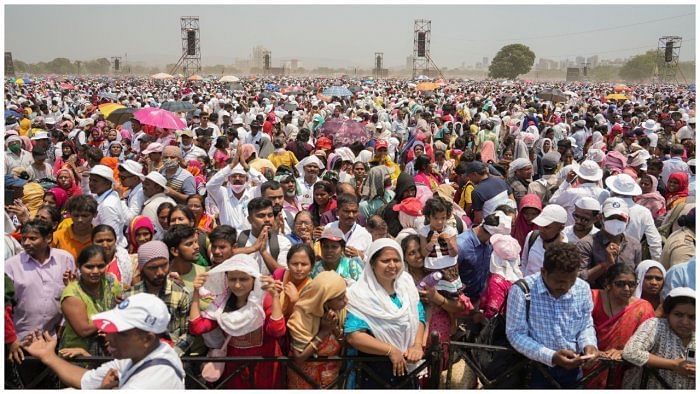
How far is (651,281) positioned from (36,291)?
3817mm

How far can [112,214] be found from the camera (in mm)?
4578

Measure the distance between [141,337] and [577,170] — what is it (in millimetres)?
4732

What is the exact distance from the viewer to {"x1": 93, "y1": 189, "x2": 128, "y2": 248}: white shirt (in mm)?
4543

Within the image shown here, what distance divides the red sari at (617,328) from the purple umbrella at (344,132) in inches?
270

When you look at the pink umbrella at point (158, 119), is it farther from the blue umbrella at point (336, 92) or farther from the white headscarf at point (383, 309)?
the blue umbrella at point (336, 92)

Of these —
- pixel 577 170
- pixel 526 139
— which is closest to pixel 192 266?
pixel 577 170

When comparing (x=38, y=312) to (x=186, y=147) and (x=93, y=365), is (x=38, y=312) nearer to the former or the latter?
(x=93, y=365)

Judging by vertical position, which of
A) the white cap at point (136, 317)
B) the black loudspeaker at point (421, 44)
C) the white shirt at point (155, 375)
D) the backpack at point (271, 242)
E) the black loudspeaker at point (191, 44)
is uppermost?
the black loudspeaker at point (421, 44)

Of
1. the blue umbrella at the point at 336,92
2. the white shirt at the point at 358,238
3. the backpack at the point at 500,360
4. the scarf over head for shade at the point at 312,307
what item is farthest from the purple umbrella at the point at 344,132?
the blue umbrella at the point at 336,92

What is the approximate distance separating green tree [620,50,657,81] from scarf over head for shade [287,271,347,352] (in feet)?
341

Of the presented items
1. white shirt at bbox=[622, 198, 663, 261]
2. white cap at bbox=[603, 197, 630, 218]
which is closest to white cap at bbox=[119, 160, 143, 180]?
white cap at bbox=[603, 197, 630, 218]

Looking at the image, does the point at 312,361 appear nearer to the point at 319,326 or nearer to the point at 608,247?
the point at 319,326

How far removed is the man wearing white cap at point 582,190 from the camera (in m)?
5.41

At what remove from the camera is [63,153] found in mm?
7984
